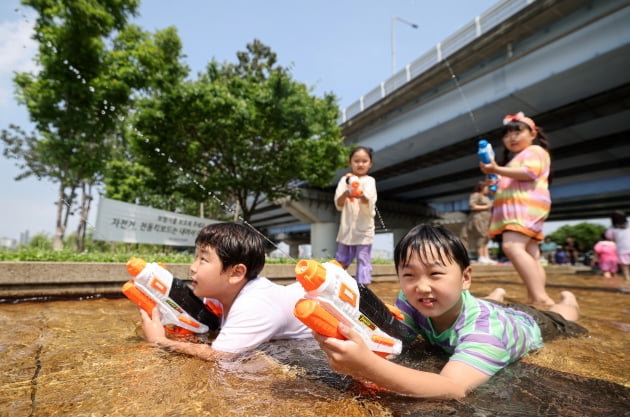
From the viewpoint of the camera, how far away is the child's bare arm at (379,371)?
3.59 feet

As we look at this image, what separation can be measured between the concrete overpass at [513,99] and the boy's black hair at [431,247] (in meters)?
6.11

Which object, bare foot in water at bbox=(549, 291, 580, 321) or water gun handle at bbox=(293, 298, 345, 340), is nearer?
water gun handle at bbox=(293, 298, 345, 340)

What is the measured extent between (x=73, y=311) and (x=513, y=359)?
3366 mm

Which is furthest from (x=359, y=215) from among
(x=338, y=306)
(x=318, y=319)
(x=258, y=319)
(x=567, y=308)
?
(x=318, y=319)

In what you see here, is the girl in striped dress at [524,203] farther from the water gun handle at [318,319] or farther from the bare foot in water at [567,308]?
the water gun handle at [318,319]

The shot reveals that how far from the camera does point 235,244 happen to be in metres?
1.97

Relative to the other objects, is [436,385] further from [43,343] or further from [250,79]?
[250,79]

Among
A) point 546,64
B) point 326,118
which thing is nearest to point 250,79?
point 326,118

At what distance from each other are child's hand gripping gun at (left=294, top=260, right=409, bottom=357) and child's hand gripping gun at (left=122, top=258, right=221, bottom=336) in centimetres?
128

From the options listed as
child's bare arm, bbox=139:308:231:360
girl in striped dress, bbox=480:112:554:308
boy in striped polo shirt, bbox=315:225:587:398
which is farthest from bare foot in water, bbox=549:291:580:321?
child's bare arm, bbox=139:308:231:360

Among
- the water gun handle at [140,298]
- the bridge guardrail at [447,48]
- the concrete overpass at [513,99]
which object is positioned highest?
the bridge guardrail at [447,48]

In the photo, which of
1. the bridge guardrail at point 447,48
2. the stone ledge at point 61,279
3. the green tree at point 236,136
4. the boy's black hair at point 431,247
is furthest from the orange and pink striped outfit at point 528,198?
the green tree at point 236,136

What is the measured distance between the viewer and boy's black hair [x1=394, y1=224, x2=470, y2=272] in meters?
1.44

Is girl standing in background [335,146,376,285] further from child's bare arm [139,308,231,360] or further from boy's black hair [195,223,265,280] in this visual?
child's bare arm [139,308,231,360]
